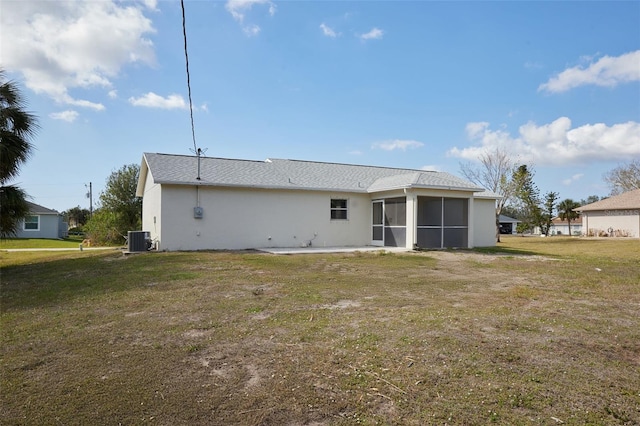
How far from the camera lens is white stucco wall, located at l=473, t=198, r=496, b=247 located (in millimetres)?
19241

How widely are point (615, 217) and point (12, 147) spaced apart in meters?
44.3

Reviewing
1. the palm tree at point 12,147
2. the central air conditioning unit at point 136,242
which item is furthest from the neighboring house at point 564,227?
the palm tree at point 12,147

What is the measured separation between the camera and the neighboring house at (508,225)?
203 feet

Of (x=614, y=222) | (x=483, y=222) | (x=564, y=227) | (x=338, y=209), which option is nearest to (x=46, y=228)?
(x=338, y=209)

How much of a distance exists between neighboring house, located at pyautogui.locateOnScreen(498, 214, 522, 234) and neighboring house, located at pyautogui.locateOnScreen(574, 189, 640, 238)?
75.1ft

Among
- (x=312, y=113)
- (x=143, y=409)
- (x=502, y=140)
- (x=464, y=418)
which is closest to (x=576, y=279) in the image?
(x=464, y=418)

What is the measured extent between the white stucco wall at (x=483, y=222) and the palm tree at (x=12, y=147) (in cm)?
1876

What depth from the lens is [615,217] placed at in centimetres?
3541

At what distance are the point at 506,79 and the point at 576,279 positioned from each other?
11115 mm

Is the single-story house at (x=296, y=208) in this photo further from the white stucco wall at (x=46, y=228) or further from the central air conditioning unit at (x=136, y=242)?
the white stucco wall at (x=46, y=228)

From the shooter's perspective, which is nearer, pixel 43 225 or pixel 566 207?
pixel 43 225

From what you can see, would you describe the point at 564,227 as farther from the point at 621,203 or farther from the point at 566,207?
the point at 621,203

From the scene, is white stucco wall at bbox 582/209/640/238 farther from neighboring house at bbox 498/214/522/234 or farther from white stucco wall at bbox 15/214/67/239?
white stucco wall at bbox 15/214/67/239

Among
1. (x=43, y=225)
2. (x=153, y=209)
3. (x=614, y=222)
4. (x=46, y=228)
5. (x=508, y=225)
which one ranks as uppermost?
(x=153, y=209)
